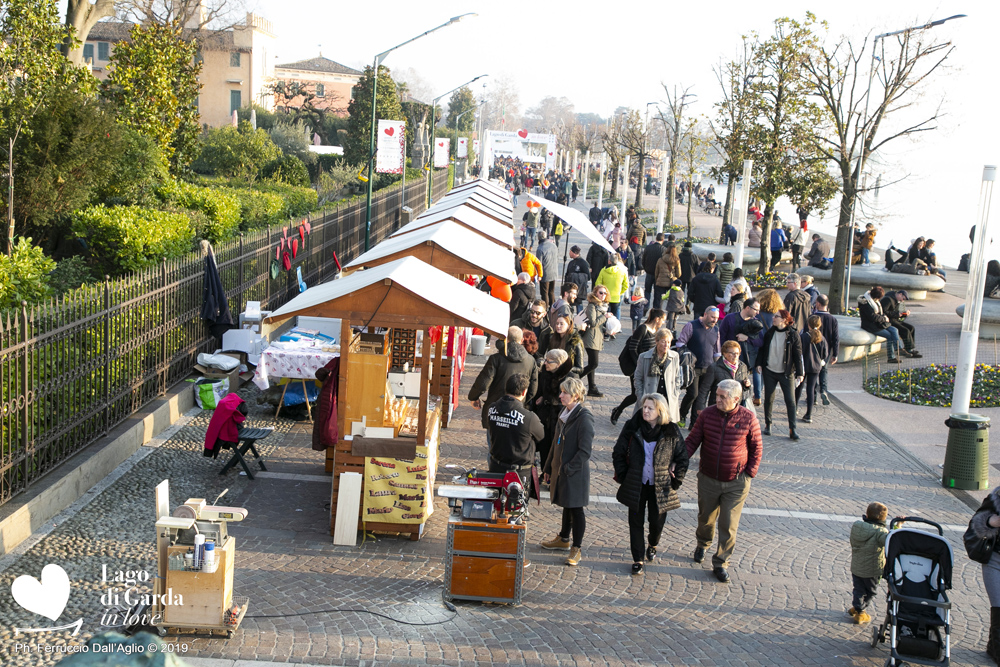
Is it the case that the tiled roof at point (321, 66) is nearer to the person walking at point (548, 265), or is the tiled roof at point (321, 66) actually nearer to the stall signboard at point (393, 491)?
the person walking at point (548, 265)

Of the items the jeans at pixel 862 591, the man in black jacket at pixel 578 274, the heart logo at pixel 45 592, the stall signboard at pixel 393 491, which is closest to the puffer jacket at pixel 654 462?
the jeans at pixel 862 591

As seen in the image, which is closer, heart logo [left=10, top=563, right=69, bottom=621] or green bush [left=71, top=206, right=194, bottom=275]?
heart logo [left=10, top=563, right=69, bottom=621]

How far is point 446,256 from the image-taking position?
12.2 m

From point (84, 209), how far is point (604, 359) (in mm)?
9803

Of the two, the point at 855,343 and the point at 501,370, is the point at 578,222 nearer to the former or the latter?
the point at 855,343

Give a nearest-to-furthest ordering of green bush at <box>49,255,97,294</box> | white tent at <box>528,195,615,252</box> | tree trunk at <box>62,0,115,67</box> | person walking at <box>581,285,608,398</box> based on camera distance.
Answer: person walking at <box>581,285,608,398</box> → green bush at <box>49,255,97,294</box> → white tent at <box>528,195,615,252</box> → tree trunk at <box>62,0,115,67</box>

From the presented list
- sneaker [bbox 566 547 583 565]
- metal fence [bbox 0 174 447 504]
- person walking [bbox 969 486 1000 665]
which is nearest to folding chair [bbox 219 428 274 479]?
metal fence [bbox 0 174 447 504]

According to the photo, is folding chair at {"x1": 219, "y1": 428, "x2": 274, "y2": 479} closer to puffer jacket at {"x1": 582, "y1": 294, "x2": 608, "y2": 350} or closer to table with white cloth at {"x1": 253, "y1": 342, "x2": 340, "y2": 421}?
table with white cloth at {"x1": 253, "y1": 342, "x2": 340, "y2": 421}

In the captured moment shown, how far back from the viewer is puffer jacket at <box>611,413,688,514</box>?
24.3 feet

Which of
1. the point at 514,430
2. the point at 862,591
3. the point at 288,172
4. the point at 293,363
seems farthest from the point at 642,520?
the point at 288,172

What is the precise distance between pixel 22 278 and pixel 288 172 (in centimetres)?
2816

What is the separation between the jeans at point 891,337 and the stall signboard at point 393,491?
39.1ft

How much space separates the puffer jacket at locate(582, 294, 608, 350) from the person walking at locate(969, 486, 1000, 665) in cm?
687

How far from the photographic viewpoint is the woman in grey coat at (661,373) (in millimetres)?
10259
